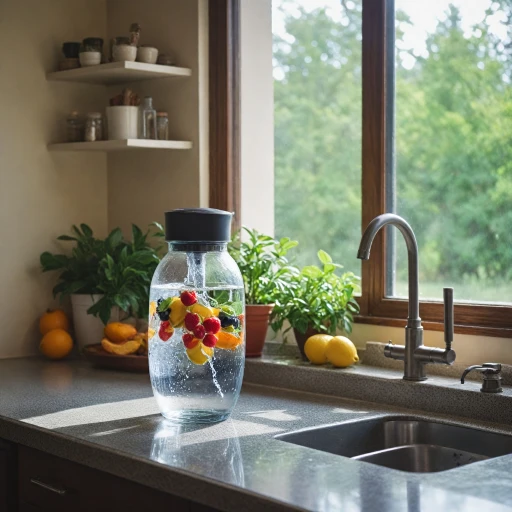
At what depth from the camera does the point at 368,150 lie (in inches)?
108

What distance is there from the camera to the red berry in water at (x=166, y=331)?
2.10 m

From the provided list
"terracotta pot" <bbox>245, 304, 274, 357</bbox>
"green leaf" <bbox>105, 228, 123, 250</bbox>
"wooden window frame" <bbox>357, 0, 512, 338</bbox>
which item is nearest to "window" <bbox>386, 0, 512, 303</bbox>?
"wooden window frame" <bbox>357, 0, 512, 338</bbox>

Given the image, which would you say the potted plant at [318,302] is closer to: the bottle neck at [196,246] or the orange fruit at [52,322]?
the bottle neck at [196,246]

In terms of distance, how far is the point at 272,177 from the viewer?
10.2ft

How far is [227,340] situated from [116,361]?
0.82m

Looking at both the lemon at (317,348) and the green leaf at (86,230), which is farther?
the green leaf at (86,230)

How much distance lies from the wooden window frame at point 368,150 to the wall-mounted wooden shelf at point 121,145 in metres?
0.13

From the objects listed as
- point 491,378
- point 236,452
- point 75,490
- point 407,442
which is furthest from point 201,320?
point 491,378

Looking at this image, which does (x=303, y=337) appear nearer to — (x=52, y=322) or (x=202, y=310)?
(x=202, y=310)

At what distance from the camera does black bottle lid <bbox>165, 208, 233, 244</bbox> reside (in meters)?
2.13

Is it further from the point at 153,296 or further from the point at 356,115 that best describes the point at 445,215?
the point at 153,296

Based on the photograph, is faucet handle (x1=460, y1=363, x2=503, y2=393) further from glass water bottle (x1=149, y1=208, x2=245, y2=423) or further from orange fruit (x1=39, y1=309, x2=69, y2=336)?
orange fruit (x1=39, y1=309, x2=69, y2=336)

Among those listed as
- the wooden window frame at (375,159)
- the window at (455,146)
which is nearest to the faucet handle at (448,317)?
the window at (455,146)

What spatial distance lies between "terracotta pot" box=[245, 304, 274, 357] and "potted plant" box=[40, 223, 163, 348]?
1.36 ft
